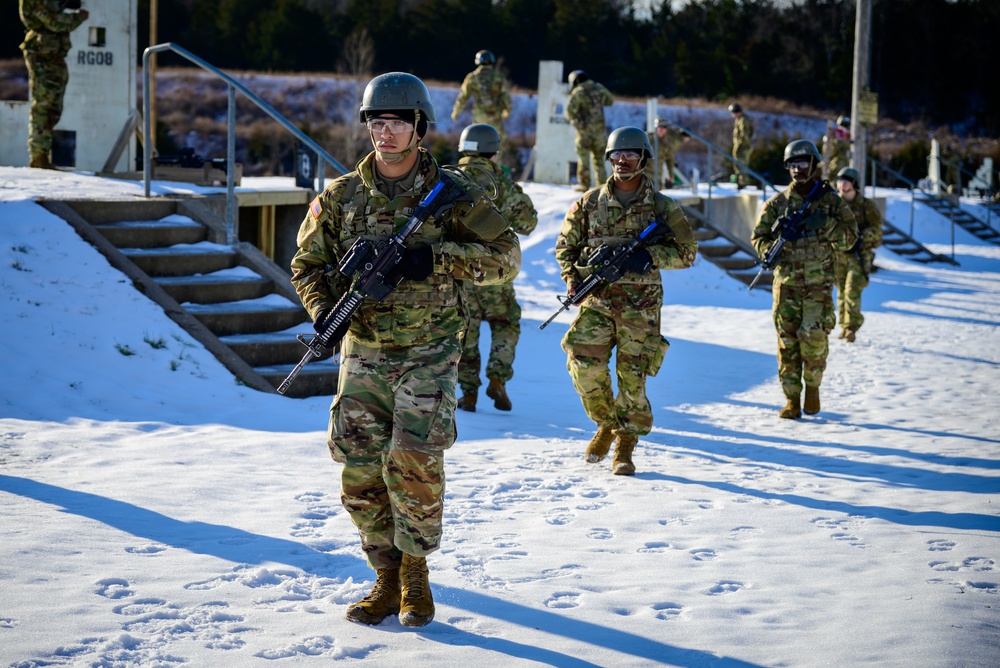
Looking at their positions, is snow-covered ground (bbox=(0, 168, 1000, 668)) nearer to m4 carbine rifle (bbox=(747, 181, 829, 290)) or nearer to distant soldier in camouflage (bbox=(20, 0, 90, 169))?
m4 carbine rifle (bbox=(747, 181, 829, 290))

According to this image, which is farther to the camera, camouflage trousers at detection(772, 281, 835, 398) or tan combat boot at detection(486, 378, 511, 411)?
tan combat boot at detection(486, 378, 511, 411)

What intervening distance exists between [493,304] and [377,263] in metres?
4.64

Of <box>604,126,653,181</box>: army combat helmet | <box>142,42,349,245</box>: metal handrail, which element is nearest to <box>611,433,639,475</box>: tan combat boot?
→ <box>604,126,653,181</box>: army combat helmet

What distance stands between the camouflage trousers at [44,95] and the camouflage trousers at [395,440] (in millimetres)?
9223

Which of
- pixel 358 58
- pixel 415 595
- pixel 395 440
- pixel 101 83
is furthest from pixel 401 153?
pixel 358 58

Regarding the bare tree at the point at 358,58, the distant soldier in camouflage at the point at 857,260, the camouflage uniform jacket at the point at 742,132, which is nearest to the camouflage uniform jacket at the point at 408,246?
the distant soldier in camouflage at the point at 857,260

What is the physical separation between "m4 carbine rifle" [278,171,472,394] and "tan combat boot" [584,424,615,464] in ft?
10.5

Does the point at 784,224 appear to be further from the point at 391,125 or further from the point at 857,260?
the point at 391,125

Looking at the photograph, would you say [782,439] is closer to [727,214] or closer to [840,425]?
[840,425]

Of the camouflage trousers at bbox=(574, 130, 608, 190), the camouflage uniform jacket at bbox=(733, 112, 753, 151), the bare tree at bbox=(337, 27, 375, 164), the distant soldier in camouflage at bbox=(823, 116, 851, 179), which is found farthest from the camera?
the bare tree at bbox=(337, 27, 375, 164)

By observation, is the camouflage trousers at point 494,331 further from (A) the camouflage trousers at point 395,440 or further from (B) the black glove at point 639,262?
(A) the camouflage trousers at point 395,440

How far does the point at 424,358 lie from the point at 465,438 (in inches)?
143

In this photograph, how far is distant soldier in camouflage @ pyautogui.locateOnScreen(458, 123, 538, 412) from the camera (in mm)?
8852

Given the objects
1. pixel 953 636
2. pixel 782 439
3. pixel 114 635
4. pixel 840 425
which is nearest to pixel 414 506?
pixel 114 635
